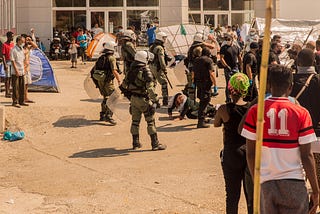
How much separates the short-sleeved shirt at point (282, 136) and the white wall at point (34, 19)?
27794 millimetres

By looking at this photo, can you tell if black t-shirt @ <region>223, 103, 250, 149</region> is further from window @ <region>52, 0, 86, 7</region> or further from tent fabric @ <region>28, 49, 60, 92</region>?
window @ <region>52, 0, 86, 7</region>

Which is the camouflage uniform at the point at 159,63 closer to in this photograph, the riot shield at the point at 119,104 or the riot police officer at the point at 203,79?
the riot police officer at the point at 203,79

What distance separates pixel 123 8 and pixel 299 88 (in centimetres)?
2635

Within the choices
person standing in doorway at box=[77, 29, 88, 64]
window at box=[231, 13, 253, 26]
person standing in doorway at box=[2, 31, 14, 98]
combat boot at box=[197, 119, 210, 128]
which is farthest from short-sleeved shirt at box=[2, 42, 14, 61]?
window at box=[231, 13, 253, 26]

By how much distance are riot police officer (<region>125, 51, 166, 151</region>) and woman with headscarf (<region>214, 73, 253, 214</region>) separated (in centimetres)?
455

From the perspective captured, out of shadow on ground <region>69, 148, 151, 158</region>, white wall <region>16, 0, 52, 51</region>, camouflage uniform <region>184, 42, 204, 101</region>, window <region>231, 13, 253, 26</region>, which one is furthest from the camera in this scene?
window <region>231, 13, 253, 26</region>

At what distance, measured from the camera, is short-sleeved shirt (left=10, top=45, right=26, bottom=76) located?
14891 millimetres

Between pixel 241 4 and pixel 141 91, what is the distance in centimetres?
2724

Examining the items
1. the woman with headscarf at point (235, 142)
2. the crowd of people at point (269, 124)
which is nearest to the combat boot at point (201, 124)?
the crowd of people at point (269, 124)

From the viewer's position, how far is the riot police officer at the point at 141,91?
36.0ft

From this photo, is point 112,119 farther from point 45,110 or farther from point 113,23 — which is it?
point 113,23

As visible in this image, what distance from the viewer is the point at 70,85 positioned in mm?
20312

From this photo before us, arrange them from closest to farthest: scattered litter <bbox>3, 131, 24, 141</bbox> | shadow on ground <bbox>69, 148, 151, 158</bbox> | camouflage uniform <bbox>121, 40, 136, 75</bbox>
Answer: shadow on ground <bbox>69, 148, 151, 158</bbox>, scattered litter <bbox>3, 131, 24, 141</bbox>, camouflage uniform <bbox>121, 40, 136, 75</bbox>

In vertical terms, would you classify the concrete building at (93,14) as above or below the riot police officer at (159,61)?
above
